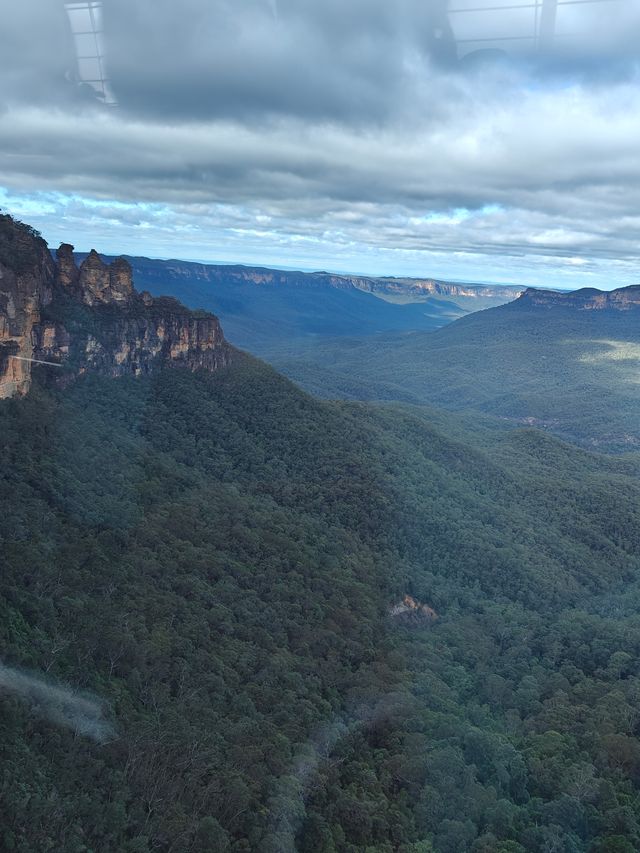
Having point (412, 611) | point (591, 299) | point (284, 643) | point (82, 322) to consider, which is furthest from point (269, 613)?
point (591, 299)

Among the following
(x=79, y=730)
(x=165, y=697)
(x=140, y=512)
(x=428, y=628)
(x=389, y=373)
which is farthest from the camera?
(x=389, y=373)

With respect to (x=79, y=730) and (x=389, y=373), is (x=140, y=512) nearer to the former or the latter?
(x=79, y=730)

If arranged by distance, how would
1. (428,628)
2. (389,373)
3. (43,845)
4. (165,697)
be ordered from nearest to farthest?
1. (43,845)
2. (165,697)
3. (428,628)
4. (389,373)

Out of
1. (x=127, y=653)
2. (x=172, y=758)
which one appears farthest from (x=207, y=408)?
(x=172, y=758)

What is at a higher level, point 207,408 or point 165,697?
point 207,408

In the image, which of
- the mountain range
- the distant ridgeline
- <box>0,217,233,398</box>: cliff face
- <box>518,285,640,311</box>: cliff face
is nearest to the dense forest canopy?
the mountain range

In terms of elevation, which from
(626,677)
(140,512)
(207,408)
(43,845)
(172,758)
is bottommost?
(626,677)

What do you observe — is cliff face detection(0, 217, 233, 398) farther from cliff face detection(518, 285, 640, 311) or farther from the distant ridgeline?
cliff face detection(518, 285, 640, 311)

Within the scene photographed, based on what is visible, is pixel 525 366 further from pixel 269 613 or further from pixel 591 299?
pixel 269 613
